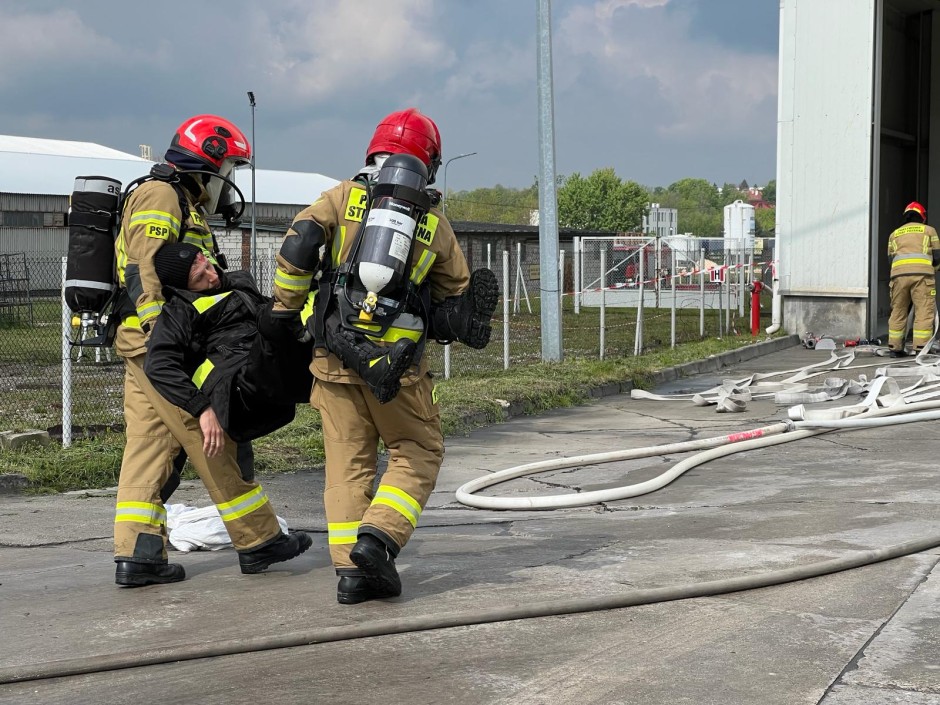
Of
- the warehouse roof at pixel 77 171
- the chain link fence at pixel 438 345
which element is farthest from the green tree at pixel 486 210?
the chain link fence at pixel 438 345

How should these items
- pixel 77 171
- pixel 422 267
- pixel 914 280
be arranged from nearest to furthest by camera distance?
pixel 422 267 < pixel 914 280 < pixel 77 171

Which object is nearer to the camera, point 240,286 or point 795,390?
point 240,286

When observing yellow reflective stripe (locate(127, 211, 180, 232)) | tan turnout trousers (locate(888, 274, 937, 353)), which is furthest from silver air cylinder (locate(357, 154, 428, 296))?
tan turnout trousers (locate(888, 274, 937, 353))

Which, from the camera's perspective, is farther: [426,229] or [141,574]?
[141,574]

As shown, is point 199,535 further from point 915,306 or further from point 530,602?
point 915,306

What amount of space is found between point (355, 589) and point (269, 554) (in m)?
0.85

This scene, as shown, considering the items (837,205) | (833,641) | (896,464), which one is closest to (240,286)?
(833,641)

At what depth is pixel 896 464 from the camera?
8.09 metres

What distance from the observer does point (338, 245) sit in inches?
181

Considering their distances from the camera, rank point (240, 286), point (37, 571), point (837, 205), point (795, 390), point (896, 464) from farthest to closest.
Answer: point (837, 205)
point (795, 390)
point (896, 464)
point (37, 571)
point (240, 286)

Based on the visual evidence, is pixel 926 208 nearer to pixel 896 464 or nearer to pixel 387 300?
pixel 896 464

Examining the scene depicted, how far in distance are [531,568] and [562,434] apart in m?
5.21

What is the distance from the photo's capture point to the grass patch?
801 cm

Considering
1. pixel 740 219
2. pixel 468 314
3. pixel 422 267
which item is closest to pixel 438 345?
pixel 468 314
